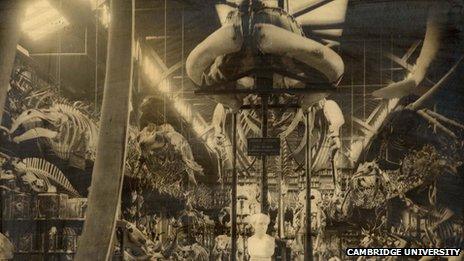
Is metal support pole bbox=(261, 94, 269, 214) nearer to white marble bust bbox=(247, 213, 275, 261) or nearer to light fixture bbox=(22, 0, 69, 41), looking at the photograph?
white marble bust bbox=(247, 213, 275, 261)

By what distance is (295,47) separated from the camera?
4824mm

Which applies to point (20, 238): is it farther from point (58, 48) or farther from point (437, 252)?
point (437, 252)

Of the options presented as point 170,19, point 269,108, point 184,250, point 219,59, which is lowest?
point 184,250

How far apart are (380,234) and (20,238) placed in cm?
314

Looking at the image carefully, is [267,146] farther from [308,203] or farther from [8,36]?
[8,36]

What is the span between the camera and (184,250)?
5.08m

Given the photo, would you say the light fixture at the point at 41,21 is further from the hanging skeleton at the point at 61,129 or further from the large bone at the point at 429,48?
the large bone at the point at 429,48

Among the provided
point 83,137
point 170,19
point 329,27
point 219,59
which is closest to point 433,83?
point 329,27

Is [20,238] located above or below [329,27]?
below

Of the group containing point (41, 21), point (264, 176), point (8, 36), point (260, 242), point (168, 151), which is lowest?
point (260, 242)

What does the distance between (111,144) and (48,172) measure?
0.67 meters

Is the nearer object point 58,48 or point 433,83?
point 433,83

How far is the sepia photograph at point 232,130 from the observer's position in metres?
4.87

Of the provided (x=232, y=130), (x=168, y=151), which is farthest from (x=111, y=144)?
(x=232, y=130)
